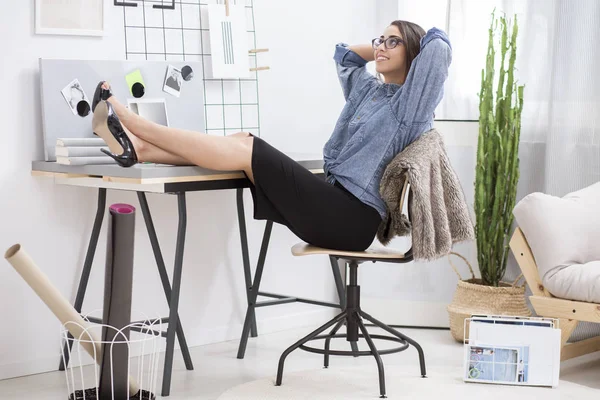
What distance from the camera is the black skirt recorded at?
111 inches

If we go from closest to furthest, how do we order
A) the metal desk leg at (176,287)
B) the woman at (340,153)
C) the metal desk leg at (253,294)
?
the woman at (340,153) → the metal desk leg at (176,287) → the metal desk leg at (253,294)

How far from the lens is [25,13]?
3016 mm

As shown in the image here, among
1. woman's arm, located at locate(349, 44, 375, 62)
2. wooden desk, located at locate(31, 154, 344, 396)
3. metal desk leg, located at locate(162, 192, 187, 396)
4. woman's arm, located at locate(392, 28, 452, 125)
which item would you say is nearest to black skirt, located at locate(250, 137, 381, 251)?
wooden desk, located at locate(31, 154, 344, 396)

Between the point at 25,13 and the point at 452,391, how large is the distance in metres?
1.94

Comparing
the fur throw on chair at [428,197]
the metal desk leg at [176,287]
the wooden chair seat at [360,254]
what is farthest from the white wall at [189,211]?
the fur throw on chair at [428,197]

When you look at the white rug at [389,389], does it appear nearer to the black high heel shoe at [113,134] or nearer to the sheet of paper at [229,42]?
the black high heel shoe at [113,134]

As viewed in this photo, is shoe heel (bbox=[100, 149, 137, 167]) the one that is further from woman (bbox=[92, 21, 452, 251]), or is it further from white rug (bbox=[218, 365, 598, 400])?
white rug (bbox=[218, 365, 598, 400])

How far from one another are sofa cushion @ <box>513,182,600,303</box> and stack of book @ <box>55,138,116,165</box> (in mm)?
1503

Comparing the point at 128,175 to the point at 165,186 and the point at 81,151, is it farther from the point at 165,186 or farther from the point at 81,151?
the point at 81,151

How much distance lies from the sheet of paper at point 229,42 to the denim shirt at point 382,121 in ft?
A: 1.98

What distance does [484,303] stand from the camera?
3.59 metres

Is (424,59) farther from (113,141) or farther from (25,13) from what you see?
(25,13)

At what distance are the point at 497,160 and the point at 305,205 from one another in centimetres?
112

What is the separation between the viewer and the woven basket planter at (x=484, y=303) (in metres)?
3.56
